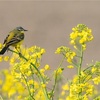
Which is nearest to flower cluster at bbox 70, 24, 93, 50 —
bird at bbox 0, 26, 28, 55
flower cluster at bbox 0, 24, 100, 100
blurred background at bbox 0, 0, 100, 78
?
flower cluster at bbox 0, 24, 100, 100

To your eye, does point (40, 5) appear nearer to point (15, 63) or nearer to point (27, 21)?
point (27, 21)

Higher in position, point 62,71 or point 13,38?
point 13,38

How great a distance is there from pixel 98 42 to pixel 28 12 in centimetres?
504

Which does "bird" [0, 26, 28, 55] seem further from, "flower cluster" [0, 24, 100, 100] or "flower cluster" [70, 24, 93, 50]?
"flower cluster" [70, 24, 93, 50]

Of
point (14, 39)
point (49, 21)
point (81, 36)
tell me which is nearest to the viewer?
point (81, 36)

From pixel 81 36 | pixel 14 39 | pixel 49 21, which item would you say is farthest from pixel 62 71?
pixel 49 21

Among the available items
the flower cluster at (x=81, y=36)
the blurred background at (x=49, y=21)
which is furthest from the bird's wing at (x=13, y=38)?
the blurred background at (x=49, y=21)

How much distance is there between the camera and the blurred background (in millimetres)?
18234

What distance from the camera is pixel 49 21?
2147 cm

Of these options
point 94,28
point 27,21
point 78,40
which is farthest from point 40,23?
point 78,40

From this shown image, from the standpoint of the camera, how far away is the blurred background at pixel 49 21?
718 inches

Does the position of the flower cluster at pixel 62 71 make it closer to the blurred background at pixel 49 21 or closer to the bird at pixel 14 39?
the bird at pixel 14 39

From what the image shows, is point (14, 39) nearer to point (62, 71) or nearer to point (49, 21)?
point (62, 71)

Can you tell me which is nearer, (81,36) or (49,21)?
(81,36)
